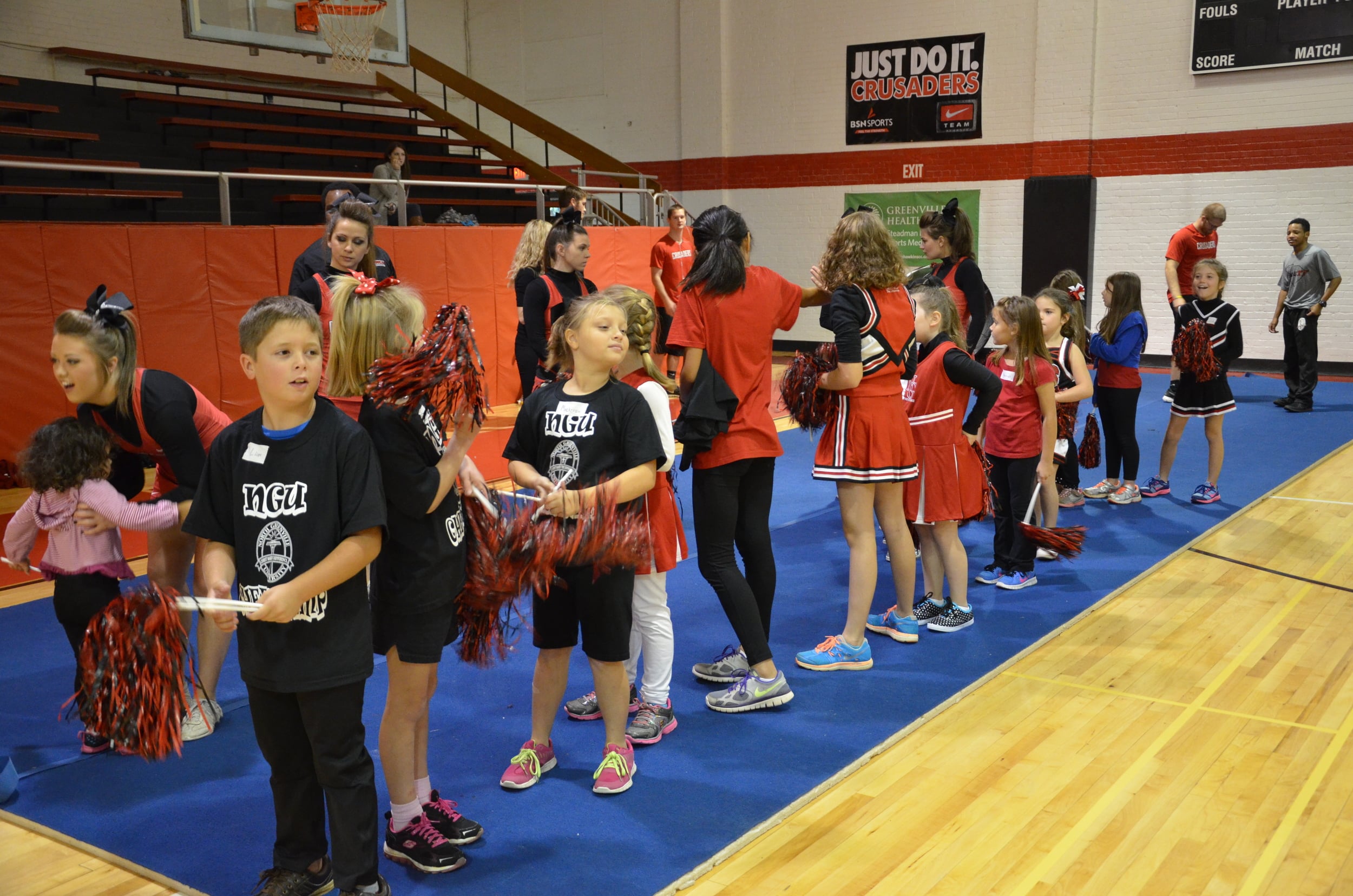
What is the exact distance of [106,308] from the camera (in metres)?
3.03

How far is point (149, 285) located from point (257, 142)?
22.6ft

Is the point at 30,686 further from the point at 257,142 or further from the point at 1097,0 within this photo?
the point at 1097,0

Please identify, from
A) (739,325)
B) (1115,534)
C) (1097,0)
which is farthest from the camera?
(1097,0)

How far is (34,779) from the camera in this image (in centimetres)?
318

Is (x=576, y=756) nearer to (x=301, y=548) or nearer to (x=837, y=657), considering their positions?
→ (x=837, y=657)

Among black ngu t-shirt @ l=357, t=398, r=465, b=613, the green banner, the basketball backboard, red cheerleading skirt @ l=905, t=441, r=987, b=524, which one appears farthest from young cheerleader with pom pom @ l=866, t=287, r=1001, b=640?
the green banner

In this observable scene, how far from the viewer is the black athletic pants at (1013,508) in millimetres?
4883

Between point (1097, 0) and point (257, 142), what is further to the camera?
point (257, 142)

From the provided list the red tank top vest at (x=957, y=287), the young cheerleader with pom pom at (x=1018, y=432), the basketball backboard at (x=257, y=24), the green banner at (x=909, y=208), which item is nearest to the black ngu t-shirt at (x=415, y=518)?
the young cheerleader with pom pom at (x=1018, y=432)

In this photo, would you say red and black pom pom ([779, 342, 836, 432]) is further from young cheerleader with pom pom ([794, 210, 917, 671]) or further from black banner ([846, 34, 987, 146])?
black banner ([846, 34, 987, 146])

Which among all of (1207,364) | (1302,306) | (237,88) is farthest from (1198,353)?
(237,88)

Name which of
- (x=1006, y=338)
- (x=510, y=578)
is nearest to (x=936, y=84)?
(x=1006, y=338)

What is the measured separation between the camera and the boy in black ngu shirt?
7.38 ft

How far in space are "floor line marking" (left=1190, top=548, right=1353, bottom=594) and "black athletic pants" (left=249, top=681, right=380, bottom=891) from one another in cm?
440
